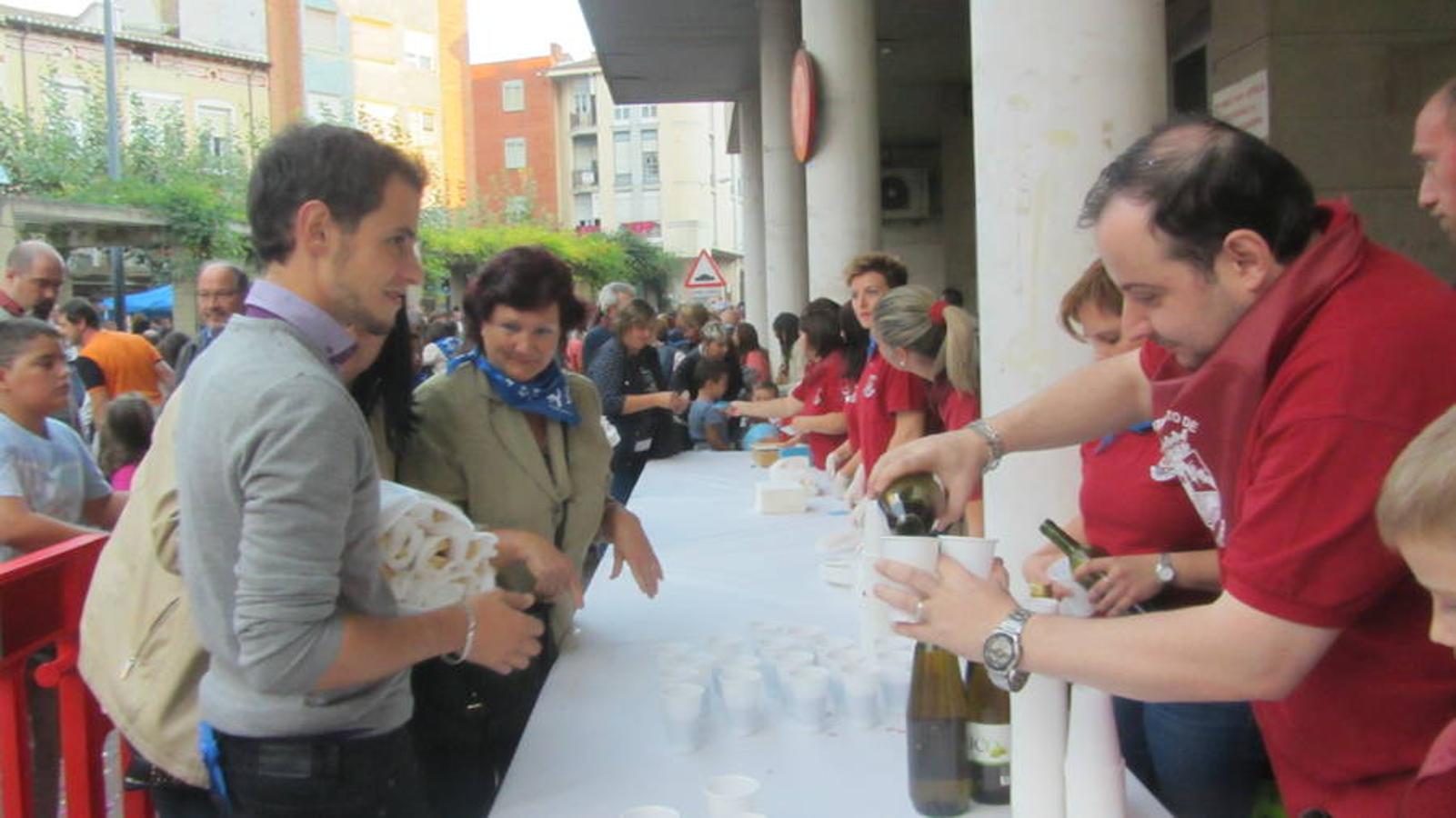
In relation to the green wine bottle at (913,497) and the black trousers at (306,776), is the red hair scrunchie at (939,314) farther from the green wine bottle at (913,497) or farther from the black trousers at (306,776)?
the black trousers at (306,776)

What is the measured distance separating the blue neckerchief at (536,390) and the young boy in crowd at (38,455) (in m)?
1.22

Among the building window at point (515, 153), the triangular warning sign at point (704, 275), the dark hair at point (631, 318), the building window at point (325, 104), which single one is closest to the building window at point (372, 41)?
the building window at point (325, 104)

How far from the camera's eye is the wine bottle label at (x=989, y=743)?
62.1 inches

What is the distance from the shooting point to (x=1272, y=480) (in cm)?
120

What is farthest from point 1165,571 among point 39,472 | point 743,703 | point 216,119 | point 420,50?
point 420,50

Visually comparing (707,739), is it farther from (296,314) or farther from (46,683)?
(46,683)

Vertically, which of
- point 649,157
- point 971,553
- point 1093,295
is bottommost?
point 971,553

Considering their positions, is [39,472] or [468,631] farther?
[39,472]

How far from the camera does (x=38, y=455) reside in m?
3.18

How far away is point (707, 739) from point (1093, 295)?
1244 mm

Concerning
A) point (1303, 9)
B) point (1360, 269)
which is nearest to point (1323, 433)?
point (1360, 269)

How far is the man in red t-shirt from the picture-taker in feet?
3.86

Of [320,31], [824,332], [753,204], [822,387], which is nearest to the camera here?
[824,332]

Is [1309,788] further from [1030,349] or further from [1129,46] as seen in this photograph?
[1129,46]
